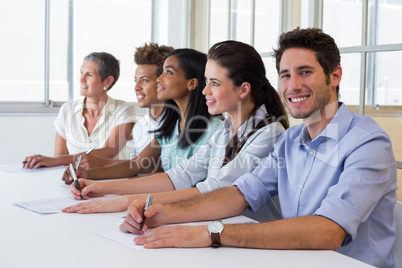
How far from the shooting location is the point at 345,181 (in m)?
1.39

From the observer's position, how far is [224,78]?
2156 millimetres

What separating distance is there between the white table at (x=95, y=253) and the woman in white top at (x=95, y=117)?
5.66 feet

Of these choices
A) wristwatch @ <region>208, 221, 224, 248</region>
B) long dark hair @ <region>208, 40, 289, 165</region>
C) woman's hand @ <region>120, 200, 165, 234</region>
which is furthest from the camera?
long dark hair @ <region>208, 40, 289, 165</region>

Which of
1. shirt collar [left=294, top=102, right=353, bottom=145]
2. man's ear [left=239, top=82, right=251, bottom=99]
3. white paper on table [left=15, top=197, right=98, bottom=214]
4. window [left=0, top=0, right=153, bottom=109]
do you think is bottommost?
white paper on table [left=15, top=197, right=98, bottom=214]

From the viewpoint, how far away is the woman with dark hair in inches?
99.6

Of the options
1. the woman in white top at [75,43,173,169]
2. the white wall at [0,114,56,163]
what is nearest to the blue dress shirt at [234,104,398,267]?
the woman in white top at [75,43,173,169]

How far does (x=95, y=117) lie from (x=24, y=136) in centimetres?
103

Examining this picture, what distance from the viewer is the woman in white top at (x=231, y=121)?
6.64ft

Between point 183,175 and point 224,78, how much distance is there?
1.61ft

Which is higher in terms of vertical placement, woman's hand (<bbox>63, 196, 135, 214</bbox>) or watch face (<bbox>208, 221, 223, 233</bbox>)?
watch face (<bbox>208, 221, 223, 233</bbox>)

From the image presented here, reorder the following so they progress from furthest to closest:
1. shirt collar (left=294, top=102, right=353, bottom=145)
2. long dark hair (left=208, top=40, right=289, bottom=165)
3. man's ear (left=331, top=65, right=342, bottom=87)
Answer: long dark hair (left=208, top=40, right=289, bottom=165), man's ear (left=331, top=65, right=342, bottom=87), shirt collar (left=294, top=102, right=353, bottom=145)

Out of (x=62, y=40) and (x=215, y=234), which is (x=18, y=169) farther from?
(x=62, y=40)

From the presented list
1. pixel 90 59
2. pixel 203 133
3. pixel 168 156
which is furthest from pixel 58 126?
pixel 203 133

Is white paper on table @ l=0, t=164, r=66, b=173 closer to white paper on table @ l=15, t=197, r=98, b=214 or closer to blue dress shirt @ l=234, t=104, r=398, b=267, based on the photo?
white paper on table @ l=15, t=197, r=98, b=214
